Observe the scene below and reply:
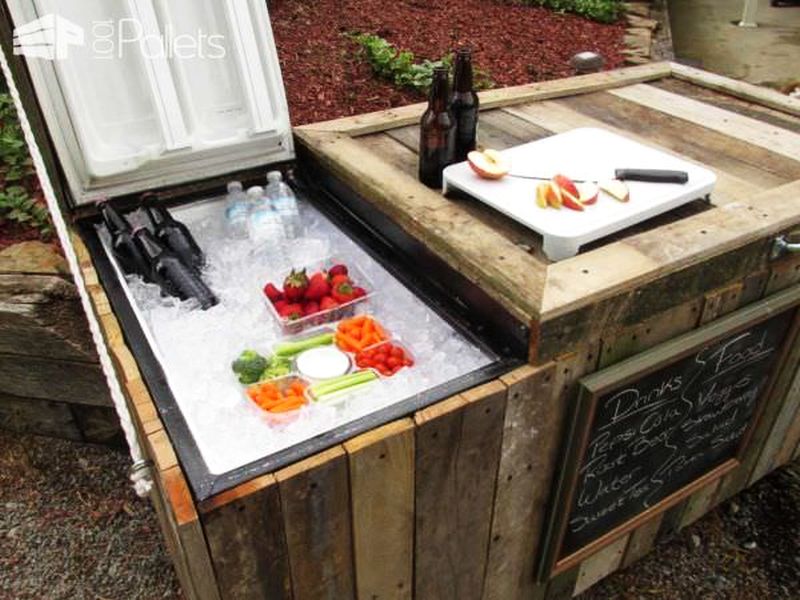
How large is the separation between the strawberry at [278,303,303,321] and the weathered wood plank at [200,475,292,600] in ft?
2.24

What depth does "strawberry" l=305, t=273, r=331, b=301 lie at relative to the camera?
201cm

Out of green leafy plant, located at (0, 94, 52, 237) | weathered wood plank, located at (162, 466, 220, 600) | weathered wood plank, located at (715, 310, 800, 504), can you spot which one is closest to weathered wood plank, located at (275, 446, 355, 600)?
weathered wood plank, located at (162, 466, 220, 600)

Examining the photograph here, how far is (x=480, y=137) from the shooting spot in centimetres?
256

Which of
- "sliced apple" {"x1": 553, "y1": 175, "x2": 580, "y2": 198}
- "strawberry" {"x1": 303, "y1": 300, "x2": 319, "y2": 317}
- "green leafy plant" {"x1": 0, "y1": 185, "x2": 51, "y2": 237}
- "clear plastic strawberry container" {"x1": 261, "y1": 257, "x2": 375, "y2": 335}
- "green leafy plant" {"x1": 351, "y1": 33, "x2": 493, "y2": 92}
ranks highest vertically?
"sliced apple" {"x1": 553, "y1": 175, "x2": 580, "y2": 198}

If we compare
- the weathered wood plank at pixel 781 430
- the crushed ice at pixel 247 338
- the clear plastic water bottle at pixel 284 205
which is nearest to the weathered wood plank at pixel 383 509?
the crushed ice at pixel 247 338

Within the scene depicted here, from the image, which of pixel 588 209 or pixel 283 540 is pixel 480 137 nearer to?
pixel 588 209

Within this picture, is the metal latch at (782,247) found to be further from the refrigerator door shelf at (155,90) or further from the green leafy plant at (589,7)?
the green leafy plant at (589,7)

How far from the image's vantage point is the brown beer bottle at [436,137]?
2123mm

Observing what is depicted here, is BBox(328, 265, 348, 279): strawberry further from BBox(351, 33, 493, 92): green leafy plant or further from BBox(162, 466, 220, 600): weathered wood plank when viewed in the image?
BBox(351, 33, 493, 92): green leafy plant

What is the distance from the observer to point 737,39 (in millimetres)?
8828

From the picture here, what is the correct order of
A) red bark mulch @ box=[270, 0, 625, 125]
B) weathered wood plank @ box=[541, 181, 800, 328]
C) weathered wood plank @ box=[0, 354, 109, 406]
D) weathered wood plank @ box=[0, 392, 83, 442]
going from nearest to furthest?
Result: weathered wood plank @ box=[541, 181, 800, 328]
weathered wood plank @ box=[0, 354, 109, 406]
weathered wood plank @ box=[0, 392, 83, 442]
red bark mulch @ box=[270, 0, 625, 125]

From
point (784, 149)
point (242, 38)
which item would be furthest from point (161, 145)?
point (784, 149)

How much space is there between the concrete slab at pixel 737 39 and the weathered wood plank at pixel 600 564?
6.39 metres

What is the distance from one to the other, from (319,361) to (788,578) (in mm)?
2283
